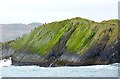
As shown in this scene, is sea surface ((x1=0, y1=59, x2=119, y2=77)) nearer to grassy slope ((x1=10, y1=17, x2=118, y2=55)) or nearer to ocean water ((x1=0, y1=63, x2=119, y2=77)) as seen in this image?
ocean water ((x1=0, y1=63, x2=119, y2=77))

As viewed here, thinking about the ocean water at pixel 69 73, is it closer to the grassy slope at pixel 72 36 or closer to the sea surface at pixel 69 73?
the sea surface at pixel 69 73

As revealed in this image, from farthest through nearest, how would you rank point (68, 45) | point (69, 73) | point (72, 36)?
point (72, 36) → point (68, 45) → point (69, 73)

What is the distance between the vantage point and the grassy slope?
142625 millimetres

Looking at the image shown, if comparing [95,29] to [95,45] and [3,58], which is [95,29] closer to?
[95,45]

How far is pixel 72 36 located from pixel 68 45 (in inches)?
307

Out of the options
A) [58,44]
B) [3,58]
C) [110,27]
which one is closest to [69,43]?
[58,44]

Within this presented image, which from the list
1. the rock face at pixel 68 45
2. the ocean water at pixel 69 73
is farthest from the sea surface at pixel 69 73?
the rock face at pixel 68 45

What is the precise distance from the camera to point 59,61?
141750 mm

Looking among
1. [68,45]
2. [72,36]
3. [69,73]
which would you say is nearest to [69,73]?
[69,73]

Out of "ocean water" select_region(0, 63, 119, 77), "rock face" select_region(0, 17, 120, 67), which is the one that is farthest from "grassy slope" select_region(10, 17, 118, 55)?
"ocean water" select_region(0, 63, 119, 77)

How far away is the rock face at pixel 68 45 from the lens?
13312 centimetres

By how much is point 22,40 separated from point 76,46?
42580 millimetres

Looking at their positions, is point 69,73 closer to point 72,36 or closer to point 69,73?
point 69,73

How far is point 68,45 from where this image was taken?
496 feet
